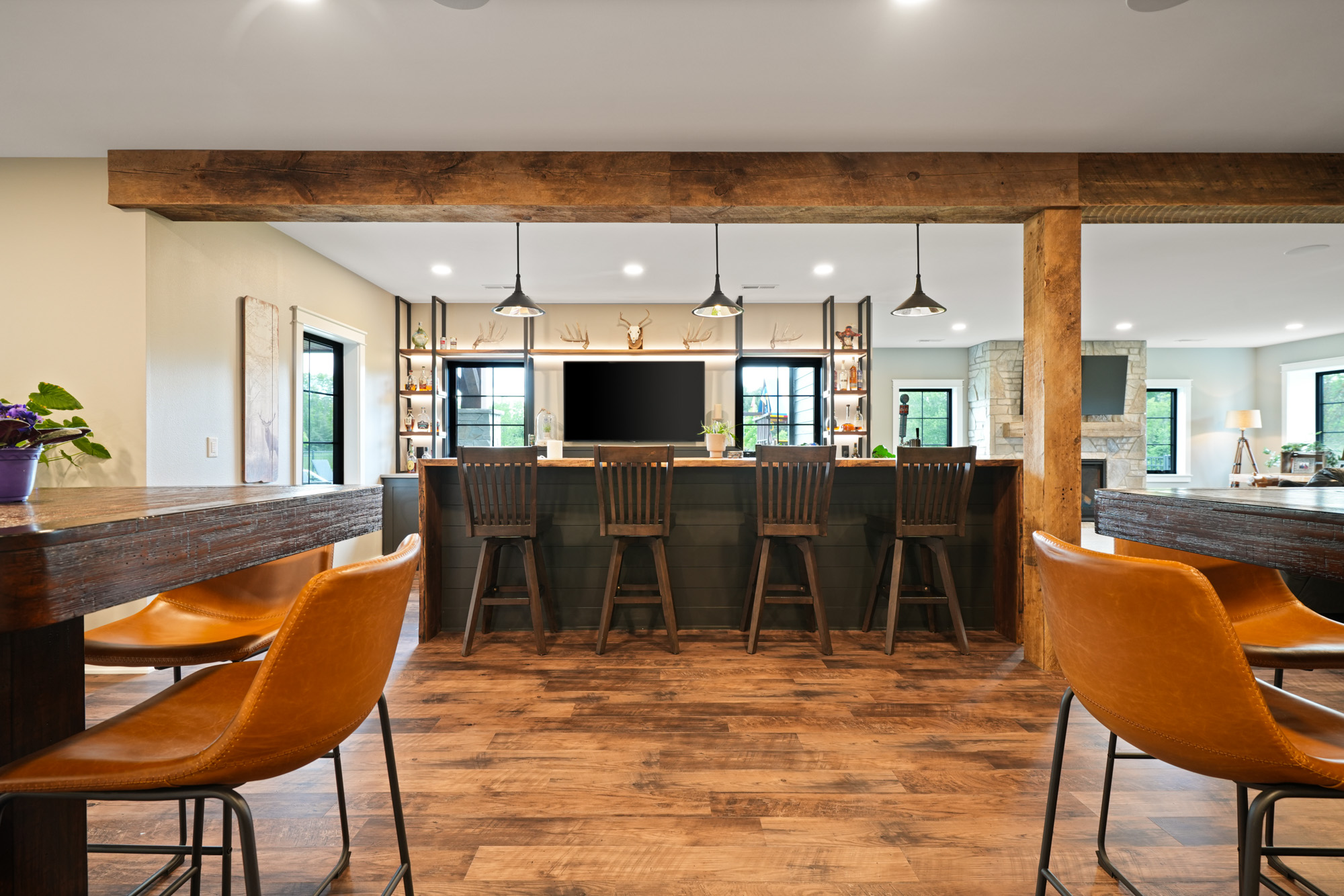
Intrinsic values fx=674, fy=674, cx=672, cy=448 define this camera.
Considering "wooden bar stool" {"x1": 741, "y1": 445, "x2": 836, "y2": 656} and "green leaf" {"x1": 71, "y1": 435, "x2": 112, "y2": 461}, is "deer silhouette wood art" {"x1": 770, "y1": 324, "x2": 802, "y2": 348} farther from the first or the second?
"green leaf" {"x1": 71, "y1": 435, "x2": 112, "y2": 461}

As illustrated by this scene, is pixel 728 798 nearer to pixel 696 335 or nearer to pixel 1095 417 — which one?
pixel 696 335

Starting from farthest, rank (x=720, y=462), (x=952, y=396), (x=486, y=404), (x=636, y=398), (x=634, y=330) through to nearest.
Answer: (x=952, y=396), (x=486, y=404), (x=634, y=330), (x=636, y=398), (x=720, y=462)

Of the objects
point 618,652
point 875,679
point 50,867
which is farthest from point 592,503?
point 50,867

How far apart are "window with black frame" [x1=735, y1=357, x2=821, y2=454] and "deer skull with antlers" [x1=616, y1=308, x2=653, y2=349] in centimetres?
104

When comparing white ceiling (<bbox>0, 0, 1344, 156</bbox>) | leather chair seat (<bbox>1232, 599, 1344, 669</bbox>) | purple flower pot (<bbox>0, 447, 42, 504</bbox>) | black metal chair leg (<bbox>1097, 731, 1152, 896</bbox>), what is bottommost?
black metal chair leg (<bbox>1097, 731, 1152, 896</bbox>)

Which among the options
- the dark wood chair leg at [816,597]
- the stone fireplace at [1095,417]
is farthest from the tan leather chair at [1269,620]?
the stone fireplace at [1095,417]

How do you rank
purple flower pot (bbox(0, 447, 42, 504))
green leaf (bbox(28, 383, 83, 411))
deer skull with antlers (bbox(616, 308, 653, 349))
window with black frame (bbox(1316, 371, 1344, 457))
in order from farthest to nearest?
window with black frame (bbox(1316, 371, 1344, 457)) → deer skull with antlers (bbox(616, 308, 653, 349)) → green leaf (bbox(28, 383, 83, 411)) → purple flower pot (bbox(0, 447, 42, 504))

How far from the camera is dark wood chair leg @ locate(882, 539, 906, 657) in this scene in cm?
324

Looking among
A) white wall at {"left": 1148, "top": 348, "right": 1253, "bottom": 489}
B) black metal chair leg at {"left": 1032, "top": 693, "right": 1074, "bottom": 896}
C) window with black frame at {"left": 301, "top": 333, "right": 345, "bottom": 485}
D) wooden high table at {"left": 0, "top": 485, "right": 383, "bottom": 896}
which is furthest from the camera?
white wall at {"left": 1148, "top": 348, "right": 1253, "bottom": 489}

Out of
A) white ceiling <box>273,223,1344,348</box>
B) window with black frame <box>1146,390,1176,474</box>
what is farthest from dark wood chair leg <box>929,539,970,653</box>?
window with black frame <box>1146,390,1176,474</box>

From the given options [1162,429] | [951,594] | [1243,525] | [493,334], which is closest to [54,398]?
[1243,525]

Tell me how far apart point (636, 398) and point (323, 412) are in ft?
8.83

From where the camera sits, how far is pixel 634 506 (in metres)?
3.22

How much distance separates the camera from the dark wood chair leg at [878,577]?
3.52 metres
